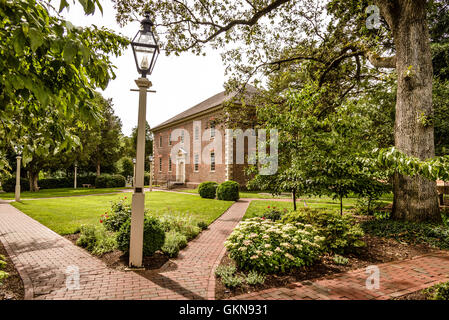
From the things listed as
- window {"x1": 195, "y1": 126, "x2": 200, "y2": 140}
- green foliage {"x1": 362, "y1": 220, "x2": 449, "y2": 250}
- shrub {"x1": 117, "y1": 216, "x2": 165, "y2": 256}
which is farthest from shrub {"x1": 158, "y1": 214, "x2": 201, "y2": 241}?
window {"x1": 195, "y1": 126, "x2": 200, "y2": 140}

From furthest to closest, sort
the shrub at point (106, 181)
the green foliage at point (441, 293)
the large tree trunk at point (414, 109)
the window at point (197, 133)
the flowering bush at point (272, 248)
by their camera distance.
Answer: the shrub at point (106, 181)
the window at point (197, 133)
the large tree trunk at point (414, 109)
the flowering bush at point (272, 248)
the green foliage at point (441, 293)

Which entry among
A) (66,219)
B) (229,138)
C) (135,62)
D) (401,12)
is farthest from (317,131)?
(229,138)

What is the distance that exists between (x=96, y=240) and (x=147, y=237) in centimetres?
209

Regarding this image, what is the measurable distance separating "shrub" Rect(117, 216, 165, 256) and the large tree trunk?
6.60 metres

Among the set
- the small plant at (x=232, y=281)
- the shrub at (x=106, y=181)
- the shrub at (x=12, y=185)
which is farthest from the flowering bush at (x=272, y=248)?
the shrub at (x=106, y=181)

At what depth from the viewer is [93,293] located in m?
3.57

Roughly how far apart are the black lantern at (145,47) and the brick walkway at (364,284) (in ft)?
14.2

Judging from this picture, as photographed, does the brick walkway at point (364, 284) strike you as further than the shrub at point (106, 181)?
No

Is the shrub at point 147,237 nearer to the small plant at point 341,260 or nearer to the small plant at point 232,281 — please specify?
the small plant at point 232,281

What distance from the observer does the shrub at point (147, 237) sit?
4923 mm
